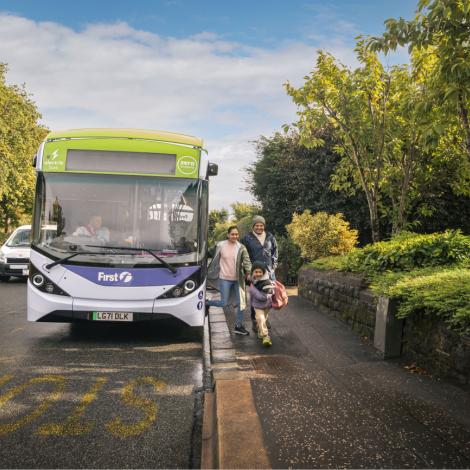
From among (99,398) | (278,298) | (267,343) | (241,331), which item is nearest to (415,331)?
(267,343)

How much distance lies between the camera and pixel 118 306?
721 centimetres

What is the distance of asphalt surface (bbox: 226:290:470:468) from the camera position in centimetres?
346

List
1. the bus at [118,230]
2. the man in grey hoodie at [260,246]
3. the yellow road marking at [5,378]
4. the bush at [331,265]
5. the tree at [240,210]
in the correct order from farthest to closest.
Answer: the tree at [240,210] → the bush at [331,265] → the man in grey hoodie at [260,246] → the bus at [118,230] → the yellow road marking at [5,378]

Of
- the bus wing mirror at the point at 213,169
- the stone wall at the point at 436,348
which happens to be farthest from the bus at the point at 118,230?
the stone wall at the point at 436,348

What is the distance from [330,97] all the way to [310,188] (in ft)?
29.6

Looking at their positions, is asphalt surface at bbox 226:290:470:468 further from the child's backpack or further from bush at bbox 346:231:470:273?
bush at bbox 346:231:470:273

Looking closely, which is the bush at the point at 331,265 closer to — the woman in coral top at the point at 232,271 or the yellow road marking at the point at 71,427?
the woman in coral top at the point at 232,271

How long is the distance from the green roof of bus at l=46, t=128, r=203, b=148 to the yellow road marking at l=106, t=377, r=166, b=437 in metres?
3.99

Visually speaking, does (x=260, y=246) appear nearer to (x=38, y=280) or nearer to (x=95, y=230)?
(x=95, y=230)

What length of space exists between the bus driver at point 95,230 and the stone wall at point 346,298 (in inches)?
161

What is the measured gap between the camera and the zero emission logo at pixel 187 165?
7.80 m

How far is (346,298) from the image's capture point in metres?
9.03

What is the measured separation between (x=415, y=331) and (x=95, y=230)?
4621 millimetres

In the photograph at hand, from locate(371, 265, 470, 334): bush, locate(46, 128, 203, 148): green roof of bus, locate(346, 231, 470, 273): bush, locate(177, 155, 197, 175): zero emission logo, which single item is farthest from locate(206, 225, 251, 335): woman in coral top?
locate(346, 231, 470, 273): bush
